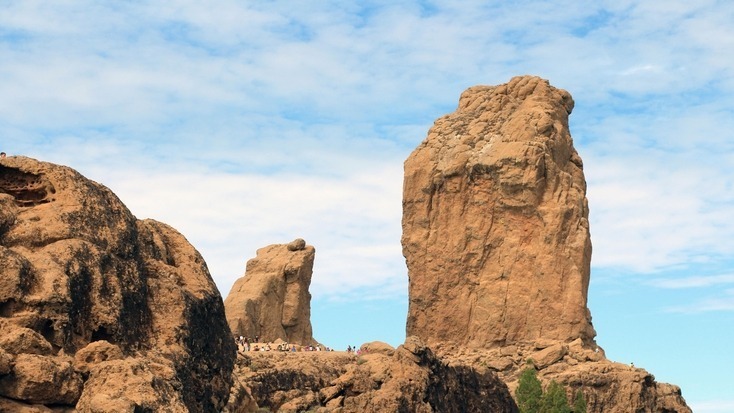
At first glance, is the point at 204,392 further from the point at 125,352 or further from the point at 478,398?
the point at 478,398

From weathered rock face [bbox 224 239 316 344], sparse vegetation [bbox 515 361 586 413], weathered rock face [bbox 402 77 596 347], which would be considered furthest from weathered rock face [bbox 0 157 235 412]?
weathered rock face [bbox 402 77 596 347]

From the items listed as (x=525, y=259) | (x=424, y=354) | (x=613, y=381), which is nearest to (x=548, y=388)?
(x=613, y=381)

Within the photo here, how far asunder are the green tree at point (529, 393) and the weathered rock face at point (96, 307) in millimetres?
37260

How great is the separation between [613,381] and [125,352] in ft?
147

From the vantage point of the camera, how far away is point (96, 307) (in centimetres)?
1534

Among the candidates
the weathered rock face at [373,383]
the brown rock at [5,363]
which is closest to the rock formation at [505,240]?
the weathered rock face at [373,383]

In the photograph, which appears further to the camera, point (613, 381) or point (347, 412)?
point (613, 381)

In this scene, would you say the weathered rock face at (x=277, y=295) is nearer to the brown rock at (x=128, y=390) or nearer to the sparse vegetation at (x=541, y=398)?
the sparse vegetation at (x=541, y=398)

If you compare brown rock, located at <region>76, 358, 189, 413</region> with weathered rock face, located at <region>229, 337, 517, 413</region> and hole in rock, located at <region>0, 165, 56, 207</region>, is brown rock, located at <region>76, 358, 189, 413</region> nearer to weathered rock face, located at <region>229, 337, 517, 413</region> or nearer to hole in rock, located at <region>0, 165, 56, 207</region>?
hole in rock, located at <region>0, 165, 56, 207</region>

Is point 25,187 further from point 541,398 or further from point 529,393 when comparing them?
point 541,398

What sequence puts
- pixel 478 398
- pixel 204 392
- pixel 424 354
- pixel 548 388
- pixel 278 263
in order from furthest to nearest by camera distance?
1. pixel 278 263
2. pixel 548 388
3. pixel 478 398
4. pixel 424 354
5. pixel 204 392

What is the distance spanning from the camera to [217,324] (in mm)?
17391

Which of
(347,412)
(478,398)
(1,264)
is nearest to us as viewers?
(1,264)

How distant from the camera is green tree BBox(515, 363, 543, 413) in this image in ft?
177
